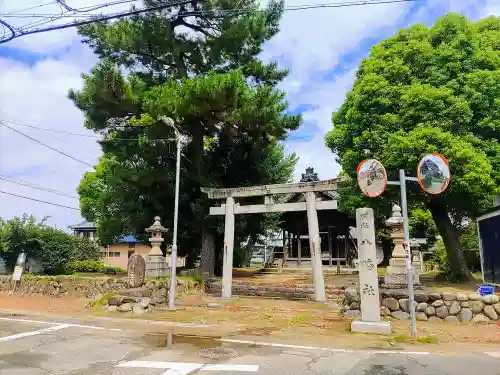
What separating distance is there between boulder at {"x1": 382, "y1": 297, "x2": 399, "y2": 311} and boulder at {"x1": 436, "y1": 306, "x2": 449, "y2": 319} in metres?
1.12

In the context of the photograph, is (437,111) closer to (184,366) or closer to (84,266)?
(184,366)

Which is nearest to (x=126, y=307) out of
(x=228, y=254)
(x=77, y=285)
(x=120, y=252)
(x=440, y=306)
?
(x=228, y=254)

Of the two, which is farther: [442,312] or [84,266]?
[84,266]

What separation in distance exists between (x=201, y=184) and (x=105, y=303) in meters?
7.63

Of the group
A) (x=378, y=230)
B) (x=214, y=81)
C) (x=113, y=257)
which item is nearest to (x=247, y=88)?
(x=214, y=81)

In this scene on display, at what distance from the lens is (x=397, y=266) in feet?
43.4

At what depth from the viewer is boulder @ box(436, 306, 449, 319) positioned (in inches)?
444

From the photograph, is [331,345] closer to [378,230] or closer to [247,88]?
[247,88]

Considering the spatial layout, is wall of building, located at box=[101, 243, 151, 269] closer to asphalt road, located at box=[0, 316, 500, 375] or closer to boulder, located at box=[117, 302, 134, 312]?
boulder, located at box=[117, 302, 134, 312]

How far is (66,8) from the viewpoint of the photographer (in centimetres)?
927

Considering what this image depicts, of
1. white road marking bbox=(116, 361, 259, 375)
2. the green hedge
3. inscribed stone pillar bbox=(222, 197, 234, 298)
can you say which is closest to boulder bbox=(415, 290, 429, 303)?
white road marking bbox=(116, 361, 259, 375)

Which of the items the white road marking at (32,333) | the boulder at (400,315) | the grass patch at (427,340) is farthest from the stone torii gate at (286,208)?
the white road marking at (32,333)

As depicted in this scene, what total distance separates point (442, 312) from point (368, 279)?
3.18 m

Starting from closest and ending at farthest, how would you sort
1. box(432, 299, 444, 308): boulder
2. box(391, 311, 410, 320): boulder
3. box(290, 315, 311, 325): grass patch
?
box(432, 299, 444, 308): boulder, box(290, 315, 311, 325): grass patch, box(391, 311, 410, 320): boulder
